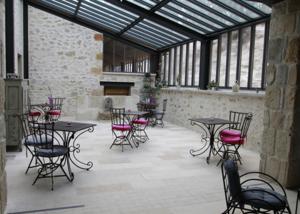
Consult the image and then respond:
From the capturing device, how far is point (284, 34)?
3.60 m

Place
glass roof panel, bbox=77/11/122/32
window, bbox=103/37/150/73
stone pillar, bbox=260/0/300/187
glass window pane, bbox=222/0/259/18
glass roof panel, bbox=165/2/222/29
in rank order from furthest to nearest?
window, bbox=103/37/150/73
glass roof panel, bbox=77/11/122/32
glass roof panel, bbox=165/2/222/29
glass window pane, bbox=222/0/259/18
stone pillar, bbox=260/0/300/187

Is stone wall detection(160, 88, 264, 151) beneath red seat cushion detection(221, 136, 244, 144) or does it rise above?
above

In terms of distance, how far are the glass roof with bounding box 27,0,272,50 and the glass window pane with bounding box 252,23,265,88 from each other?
0.26 metres

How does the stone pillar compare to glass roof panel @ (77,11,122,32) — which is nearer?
the stone pillar

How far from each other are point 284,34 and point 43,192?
371 cm

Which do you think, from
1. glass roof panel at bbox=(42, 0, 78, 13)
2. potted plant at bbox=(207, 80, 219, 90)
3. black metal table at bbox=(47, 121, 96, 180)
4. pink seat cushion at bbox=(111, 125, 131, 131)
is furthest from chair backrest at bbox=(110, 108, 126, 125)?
glass roof panel at bbox=(42, 0, 78, 13)

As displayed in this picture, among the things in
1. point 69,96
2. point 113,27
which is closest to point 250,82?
point 113,27

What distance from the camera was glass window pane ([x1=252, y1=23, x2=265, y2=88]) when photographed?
5805 millimetres

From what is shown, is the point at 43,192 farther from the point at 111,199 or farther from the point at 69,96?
the point at 69,96

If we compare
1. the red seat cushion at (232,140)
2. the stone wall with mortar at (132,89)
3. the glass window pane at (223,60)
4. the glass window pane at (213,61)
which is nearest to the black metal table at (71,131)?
the red seat cushion at (232,140)

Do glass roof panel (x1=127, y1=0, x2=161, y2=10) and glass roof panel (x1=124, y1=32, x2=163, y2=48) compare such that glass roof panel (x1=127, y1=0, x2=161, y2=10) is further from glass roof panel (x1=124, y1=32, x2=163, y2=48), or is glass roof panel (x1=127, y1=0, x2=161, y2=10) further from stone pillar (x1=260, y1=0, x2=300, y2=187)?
stone pillar (x1=260, y1=0, x2=300, y2=187)

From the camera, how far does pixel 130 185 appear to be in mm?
3578

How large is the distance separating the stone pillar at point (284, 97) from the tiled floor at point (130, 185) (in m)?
0.42

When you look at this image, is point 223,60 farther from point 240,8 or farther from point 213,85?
point 240,8
